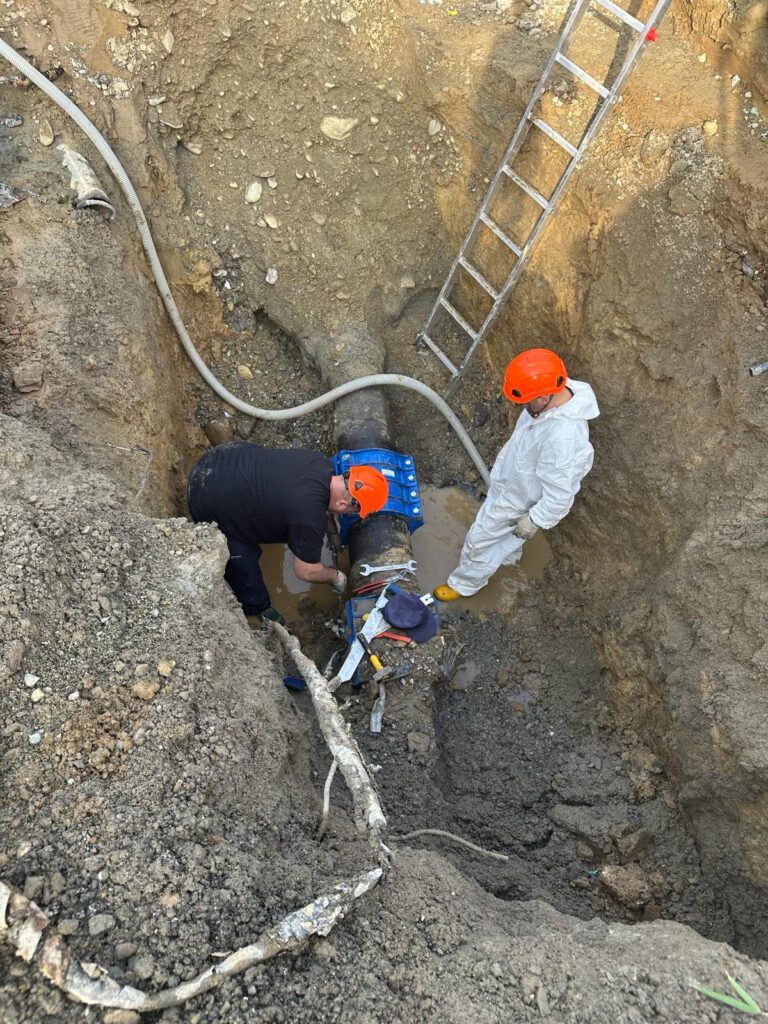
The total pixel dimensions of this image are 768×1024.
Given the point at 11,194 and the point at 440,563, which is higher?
the point at 11,194

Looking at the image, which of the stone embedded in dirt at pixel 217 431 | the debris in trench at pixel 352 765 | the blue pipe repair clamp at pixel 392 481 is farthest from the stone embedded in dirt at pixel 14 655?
the stone embedded in dirt at pixel 217 431

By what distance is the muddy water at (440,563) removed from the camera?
5.04 metres

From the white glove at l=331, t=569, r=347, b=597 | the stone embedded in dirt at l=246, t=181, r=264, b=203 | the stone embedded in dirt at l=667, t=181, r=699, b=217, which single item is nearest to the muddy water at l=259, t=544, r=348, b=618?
the white glove at l=331, t=569, r=347, b=597

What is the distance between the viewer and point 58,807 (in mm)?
2205

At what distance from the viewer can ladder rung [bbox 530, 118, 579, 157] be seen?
418 cm

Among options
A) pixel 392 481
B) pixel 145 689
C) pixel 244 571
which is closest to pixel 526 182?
pixel 392 481

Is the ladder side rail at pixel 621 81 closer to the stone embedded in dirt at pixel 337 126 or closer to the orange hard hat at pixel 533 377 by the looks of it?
A: the orange hard hat at pixel 533 377

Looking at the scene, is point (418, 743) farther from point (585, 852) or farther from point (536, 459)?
point (536, 459)

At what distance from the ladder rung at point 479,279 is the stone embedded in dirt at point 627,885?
148 inches

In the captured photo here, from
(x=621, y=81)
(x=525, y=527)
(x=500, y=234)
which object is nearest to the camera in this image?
(x=621, y=81)

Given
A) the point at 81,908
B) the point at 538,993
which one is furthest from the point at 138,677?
the point at 538,993

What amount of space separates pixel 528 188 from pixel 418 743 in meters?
3.65

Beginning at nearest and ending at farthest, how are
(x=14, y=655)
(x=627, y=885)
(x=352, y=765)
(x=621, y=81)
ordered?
(x=14, y=655) → (x=352, y=765) → (x=627, y=885) → (x=621, y=81)

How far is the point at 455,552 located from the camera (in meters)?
5.36
